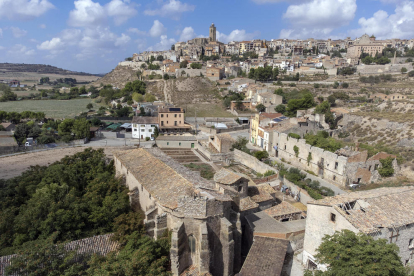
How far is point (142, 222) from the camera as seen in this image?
1582cm

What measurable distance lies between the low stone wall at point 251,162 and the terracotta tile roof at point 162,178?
13.3m

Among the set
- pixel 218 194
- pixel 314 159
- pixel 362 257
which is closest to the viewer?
pixel 362 257

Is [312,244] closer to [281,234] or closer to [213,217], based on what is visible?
[281,234]

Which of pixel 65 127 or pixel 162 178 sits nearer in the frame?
pixel 162 178

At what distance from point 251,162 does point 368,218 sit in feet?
70.5

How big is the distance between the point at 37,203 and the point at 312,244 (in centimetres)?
1686

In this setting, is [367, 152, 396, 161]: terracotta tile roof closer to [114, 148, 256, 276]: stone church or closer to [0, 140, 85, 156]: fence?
[114, 148, 256, 276]: stone church

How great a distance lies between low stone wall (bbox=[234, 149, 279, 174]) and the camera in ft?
104

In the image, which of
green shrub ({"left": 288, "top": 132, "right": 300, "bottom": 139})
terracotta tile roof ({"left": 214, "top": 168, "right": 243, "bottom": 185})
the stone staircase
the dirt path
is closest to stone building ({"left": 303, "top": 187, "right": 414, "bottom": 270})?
terracotta tile roof ({"left": 214, "top": 168, "right": 243, "bottom": 185})

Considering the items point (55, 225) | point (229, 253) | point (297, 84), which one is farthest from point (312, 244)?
point (297, 84)

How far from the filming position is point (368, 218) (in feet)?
44.3

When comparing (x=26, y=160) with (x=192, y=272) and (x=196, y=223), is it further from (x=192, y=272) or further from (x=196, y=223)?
(x=192, y=272)

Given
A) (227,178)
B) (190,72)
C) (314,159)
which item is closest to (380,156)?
(314,159)

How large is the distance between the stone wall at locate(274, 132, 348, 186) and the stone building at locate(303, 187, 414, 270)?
39.3 ft
